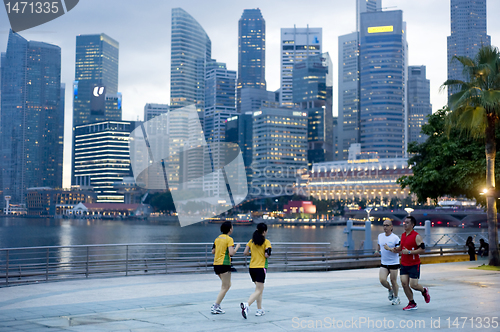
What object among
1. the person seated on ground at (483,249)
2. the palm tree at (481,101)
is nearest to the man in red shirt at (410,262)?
the palm tree at (481,101)

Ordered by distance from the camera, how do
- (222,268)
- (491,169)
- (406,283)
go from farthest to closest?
1. (491,169)
2. (406,283)
3. (222,268)

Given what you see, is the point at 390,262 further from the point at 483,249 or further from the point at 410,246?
the point at 483,249

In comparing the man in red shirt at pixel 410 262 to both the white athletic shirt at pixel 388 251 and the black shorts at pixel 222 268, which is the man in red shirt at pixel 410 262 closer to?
the white athletic shirt at pixel 388 251

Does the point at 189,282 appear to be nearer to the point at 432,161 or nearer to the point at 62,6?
the point at 62,6

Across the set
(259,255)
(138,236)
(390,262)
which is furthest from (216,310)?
(138,236)

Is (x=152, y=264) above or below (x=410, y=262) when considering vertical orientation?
below

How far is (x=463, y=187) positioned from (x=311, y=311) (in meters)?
20.5

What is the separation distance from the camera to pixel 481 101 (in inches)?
904

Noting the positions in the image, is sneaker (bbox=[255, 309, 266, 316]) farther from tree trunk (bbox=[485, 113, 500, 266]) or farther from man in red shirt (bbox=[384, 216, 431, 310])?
tree trunk (bbox=[485, 113, 500, 266])

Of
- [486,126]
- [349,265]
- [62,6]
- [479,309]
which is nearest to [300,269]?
[349,265]

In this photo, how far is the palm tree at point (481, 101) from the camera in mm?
22938

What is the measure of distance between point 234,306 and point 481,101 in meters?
16.2

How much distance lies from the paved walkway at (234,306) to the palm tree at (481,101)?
23.8 ft

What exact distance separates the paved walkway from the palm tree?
725 cm
